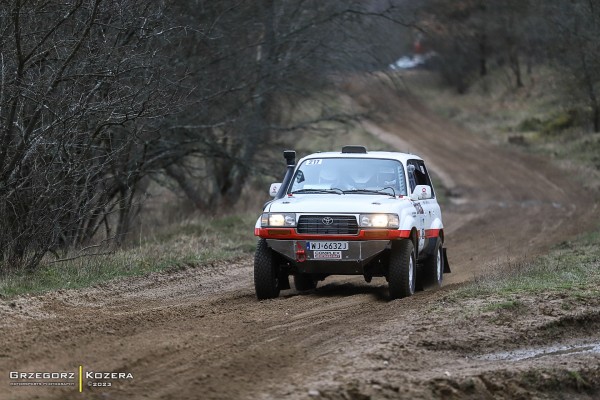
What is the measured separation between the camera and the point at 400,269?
37.9ft

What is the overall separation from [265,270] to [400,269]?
5.19 feet

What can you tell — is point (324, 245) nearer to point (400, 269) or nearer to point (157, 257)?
point (400, 269)

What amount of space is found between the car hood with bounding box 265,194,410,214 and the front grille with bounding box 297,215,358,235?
73 mm

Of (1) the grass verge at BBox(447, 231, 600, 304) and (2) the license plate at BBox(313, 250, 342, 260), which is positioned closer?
(1) the grass verge at BBox(447, 231, 600, 304)

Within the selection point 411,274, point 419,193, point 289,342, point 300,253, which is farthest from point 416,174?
point 289,342

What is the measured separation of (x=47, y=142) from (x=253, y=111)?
986cm

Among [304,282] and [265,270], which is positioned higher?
[265,270]

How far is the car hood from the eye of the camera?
11508mm

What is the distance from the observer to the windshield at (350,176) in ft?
41.4

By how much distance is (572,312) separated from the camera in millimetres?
10141

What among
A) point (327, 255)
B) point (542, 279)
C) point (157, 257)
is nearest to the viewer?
point (327, 255)

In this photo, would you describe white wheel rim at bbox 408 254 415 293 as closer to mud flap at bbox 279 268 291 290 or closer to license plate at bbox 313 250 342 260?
license plate at bbox 313 250 342 260

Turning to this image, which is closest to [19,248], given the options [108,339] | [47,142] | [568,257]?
[47,142]

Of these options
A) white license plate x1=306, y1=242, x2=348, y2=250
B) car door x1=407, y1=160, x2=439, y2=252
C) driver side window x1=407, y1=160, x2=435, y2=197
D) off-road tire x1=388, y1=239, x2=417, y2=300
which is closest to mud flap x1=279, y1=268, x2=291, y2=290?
white license plate x1=306, y1=242, x2=348, y2=250
